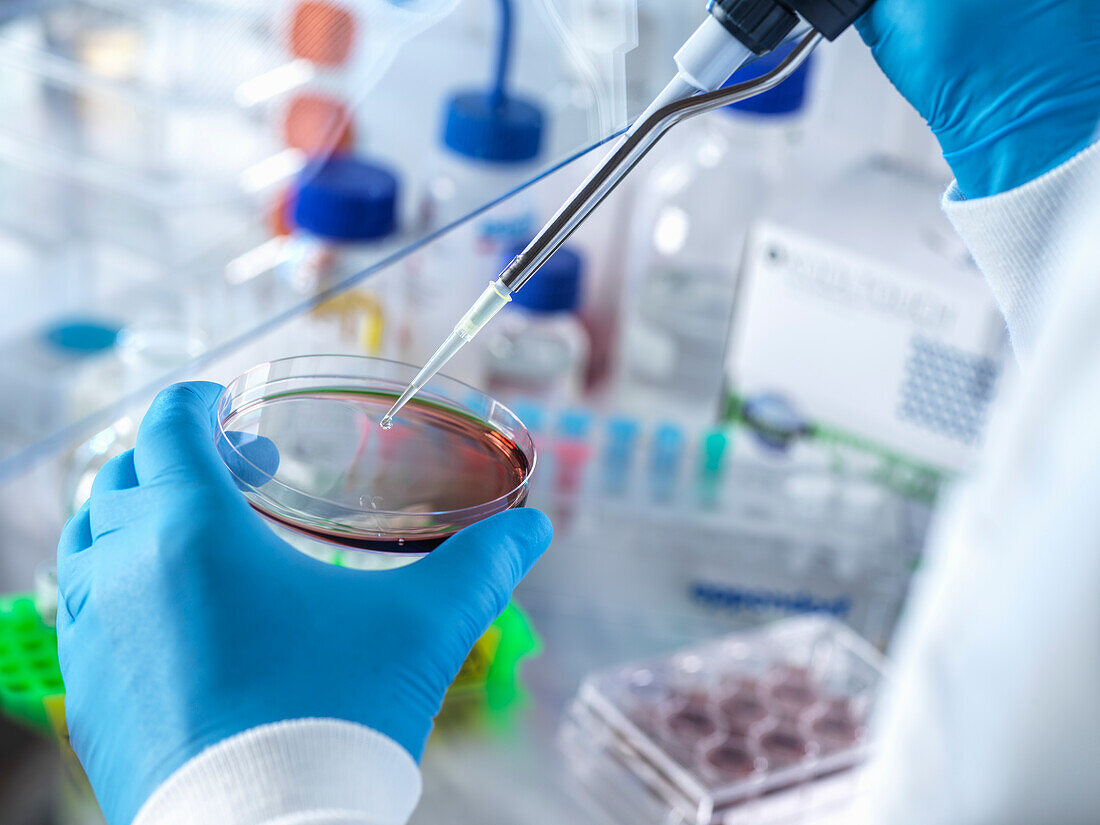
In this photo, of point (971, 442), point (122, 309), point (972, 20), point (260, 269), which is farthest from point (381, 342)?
point (972, 20)

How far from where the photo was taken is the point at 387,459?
689 mm

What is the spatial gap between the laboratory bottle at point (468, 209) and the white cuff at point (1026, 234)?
1.32 ft

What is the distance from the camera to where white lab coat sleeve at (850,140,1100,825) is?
376 mm

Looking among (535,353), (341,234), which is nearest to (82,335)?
(341,234)

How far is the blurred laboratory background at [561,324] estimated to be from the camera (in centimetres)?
104

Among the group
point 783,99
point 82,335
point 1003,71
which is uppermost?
point 1003,71

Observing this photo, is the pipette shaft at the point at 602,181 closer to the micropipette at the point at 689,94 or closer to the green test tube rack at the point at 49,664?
the micropipette at the point at 689,94

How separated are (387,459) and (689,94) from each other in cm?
28

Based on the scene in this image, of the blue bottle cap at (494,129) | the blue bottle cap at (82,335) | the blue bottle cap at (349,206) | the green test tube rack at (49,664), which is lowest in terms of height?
the green test tube rack at (49,664)

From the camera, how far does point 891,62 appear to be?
2.41 ft

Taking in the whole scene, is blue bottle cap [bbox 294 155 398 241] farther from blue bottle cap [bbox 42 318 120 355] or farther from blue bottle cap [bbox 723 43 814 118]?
blue bottle cap [bbox 723 43 814 118]

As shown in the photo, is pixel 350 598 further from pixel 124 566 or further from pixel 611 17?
pixel 611 17

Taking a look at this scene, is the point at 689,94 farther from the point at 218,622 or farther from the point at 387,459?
the point at 218,622

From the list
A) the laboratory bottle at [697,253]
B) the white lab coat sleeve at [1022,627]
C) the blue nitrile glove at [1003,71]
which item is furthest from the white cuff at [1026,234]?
the laboratory bottle at [697,253]
